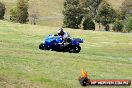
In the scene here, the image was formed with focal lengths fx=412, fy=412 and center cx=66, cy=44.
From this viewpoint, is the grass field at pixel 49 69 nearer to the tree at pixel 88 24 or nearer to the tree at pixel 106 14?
the tree at pixel 88 24

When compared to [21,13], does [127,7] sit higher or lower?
lower

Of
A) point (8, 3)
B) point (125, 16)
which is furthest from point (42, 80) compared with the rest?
point (8, 3)

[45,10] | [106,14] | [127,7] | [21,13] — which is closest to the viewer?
[21,13]

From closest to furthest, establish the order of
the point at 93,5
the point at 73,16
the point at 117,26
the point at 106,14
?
the point at 73,16 → the point at 106,14 → the point at 117,26 → the point at 93,5

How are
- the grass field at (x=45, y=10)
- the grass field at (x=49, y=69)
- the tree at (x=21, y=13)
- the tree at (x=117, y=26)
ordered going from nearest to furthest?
the grass field at (x=49, y=69) → the tree at (x=21, y=13) → the tree at (x=117, y=26) → the grass field at (x=45, y=10)

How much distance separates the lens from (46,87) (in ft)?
61.8

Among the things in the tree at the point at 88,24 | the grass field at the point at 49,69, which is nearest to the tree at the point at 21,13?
the tree at the point at 88,24

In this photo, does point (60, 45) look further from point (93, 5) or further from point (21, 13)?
point (93, 5)

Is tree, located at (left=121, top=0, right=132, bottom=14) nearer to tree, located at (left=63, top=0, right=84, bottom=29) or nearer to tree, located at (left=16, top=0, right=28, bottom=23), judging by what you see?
tree, located at (left=63, top=0, right=84, bottom=29)

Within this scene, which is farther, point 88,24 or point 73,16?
point 73,16

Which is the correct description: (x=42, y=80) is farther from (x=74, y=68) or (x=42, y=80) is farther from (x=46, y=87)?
(x=74, y=68)

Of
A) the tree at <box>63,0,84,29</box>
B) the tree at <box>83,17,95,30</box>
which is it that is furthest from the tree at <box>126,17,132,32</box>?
the tree at <box>63,0,84,29</box>

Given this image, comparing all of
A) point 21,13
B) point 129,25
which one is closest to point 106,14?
point 129,25

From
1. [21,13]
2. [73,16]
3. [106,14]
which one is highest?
[106,14]
